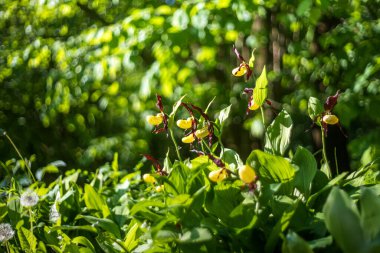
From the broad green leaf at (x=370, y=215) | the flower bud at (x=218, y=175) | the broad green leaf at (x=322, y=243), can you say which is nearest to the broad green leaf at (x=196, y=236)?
the flower bud at (x=218, y=175)

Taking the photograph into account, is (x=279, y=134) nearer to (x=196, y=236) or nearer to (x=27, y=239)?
(x=196, y=236)

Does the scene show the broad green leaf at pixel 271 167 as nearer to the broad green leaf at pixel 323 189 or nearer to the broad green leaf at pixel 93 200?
the broad green leaf at pixel 323 189

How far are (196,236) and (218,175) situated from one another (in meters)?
0.16

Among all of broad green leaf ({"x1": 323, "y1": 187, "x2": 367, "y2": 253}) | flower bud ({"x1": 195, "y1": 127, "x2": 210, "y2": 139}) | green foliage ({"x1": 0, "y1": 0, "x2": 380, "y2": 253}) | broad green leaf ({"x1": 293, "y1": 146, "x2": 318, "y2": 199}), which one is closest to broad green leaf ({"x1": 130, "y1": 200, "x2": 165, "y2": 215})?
green foliage ({"x1": 0, "y1": 0, "x2": 380, "y2": 253})

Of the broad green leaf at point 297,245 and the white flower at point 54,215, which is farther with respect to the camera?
the white flower at point 54,215

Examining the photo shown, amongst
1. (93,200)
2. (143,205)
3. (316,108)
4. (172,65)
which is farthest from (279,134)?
(172,65)

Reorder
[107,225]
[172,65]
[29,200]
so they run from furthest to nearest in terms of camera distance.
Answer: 1. [172,65]
2. [29,200]
3. [107,225]

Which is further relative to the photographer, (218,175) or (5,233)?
(5,233)

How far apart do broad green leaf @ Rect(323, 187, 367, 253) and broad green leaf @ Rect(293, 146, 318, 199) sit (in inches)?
12.7

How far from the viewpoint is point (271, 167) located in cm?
142

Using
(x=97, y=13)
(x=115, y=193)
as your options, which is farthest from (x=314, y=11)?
(x=97, y=13)

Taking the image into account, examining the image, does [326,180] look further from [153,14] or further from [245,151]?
[245,151]

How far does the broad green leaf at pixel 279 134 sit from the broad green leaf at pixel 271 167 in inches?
5.9

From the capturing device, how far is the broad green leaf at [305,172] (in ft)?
4.71
